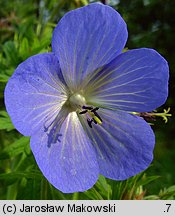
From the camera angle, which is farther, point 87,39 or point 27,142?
point 27,142

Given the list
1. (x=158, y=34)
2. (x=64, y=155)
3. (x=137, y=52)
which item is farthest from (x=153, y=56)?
(x=158, y=34)

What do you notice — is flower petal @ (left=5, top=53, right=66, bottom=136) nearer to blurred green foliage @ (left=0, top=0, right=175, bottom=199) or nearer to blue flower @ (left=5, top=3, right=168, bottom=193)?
blue flower @ (left=5, top=3, right=168, bottom=193)

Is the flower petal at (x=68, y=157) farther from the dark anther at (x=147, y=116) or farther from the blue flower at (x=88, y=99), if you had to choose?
the dark anther at (x=147, y=116)

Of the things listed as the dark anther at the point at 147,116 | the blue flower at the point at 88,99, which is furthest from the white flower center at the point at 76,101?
the dark anther at the point at 147,116

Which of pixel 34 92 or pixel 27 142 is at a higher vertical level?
pixel 34 92

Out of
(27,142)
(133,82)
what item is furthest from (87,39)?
(27,142)

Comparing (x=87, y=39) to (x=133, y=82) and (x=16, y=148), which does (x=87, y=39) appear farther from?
(x=16, y=148)
